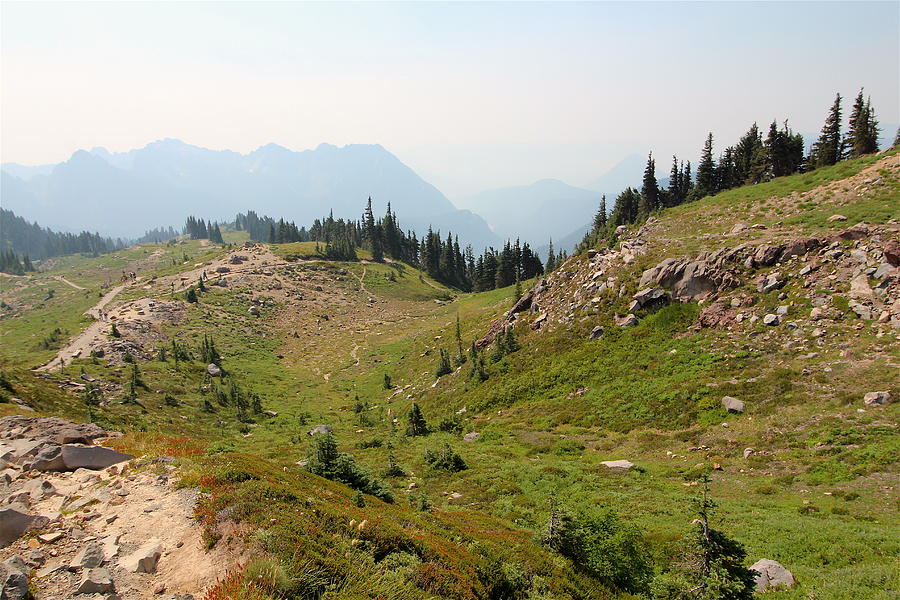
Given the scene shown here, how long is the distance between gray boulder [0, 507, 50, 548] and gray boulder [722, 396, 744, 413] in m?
30.3

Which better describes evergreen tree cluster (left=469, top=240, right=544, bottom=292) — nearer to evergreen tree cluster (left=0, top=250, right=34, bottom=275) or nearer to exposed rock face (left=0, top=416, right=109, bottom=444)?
exposed rock face (left=0, top=416, right=109, bottom=444)

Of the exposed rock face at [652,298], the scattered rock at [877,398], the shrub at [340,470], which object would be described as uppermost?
the exposed rock face at [652,298]

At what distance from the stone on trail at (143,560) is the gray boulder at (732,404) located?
2772 cm

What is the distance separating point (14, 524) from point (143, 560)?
3.47 metres

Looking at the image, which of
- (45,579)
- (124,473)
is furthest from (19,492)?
(45,579)

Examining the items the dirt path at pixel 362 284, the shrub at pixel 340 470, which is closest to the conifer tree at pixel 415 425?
the shrub at pixel 340 470

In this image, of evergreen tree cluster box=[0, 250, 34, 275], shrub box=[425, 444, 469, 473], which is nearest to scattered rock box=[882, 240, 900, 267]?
shrub box=[425, 444, 469, 473]

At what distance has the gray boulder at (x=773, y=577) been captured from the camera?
436 inches

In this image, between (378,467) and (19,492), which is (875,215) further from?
(19,492)

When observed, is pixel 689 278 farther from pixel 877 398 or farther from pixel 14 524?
pixel 14 524

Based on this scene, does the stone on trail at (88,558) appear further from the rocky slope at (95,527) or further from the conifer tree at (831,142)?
the conifer tree at (831,142)

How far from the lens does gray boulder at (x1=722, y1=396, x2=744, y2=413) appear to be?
74.2ft

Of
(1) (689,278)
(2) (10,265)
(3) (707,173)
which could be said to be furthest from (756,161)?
(2) (10,265)

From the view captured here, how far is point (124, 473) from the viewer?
40.2ft
